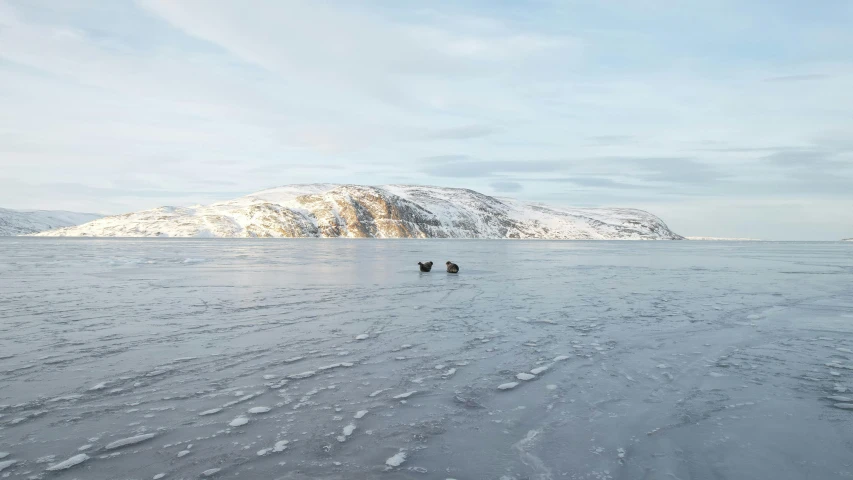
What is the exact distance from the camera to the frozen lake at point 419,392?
6254 millimetres

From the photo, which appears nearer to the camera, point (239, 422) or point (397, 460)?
point (397, 460)

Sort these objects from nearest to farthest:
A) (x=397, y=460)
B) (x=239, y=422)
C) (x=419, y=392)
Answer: (x=397, y=460)
(x=239, y=422)
(x=419, y=392)

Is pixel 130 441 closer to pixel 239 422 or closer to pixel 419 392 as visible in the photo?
pixel 239 422

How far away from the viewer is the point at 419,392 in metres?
8.86

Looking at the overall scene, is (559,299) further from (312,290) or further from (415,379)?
(415,379)

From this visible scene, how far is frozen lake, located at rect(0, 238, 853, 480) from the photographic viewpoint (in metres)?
6.25

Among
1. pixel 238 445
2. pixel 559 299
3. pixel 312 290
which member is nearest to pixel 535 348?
pixel 238 445

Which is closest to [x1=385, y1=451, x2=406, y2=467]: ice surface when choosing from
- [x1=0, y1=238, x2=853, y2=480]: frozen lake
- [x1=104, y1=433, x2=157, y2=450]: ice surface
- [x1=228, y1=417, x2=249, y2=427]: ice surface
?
[x1=0, y1=238, x2=853, y2=480]: frozen lake

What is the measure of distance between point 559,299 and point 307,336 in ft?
38.8

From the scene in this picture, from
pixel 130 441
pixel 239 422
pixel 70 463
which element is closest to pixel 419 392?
pixel 239 422

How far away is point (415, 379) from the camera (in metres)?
9.65

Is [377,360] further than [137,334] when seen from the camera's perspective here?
No

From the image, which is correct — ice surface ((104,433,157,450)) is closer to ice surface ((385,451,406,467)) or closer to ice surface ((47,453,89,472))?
ice surface ((47,453,89,472))

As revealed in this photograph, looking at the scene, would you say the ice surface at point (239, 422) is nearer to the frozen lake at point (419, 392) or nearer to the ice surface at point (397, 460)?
the frozen lake at point (419, 392)
